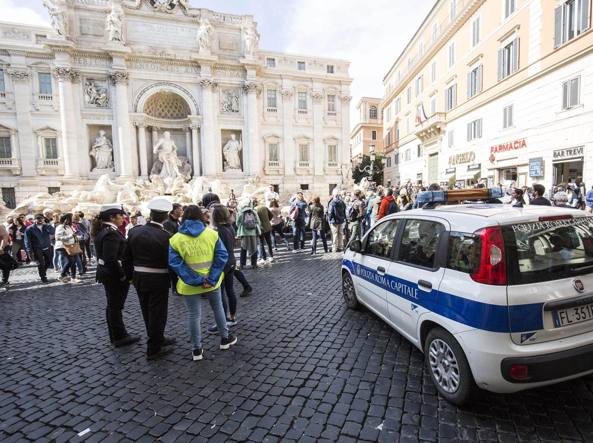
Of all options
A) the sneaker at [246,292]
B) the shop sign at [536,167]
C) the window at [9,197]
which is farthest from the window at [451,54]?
the window at [9,197]

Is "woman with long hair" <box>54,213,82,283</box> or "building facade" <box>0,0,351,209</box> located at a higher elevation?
"building facade" <box>0,0,351,209</box>

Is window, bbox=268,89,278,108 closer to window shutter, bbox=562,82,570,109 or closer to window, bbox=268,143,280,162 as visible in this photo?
window, bbox=268,143,280,162

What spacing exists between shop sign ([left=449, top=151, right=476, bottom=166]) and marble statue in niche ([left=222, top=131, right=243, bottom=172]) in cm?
1858

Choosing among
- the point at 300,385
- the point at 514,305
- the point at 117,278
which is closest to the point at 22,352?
the point at 117,278

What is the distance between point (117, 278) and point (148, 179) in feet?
83.4

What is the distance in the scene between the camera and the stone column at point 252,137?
97.2 feet

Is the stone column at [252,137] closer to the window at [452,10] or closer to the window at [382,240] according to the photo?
the window at [452,10]

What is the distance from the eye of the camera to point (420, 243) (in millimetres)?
3289

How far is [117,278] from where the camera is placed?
427 centimetres

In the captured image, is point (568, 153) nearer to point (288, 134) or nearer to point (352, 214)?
point (352, 214)

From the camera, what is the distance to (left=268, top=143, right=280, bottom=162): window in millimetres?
32156

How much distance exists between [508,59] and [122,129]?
28437 mm

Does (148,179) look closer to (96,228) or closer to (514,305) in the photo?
(96,228)

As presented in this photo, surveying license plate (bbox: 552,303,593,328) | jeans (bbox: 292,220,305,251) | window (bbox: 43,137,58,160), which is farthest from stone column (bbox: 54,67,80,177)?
license plate (bbox: 552,303,593,328)
